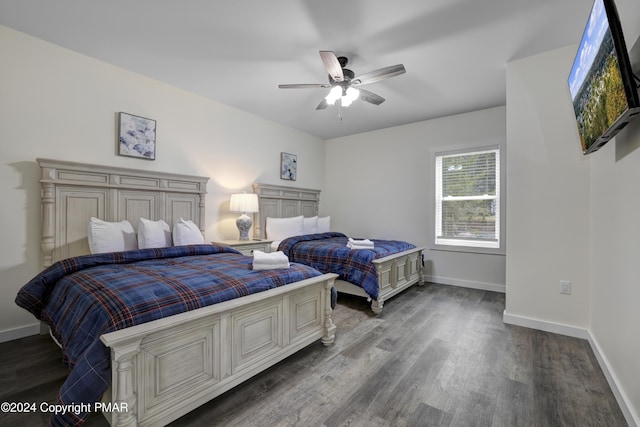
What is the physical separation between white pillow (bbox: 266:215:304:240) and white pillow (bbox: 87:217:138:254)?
1.92 meters

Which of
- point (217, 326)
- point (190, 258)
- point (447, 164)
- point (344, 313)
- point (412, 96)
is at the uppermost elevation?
point (412, 96)

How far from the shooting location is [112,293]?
1502 millimetres

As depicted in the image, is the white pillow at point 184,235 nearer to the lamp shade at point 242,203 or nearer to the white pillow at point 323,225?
the lamp shade at point 242,203

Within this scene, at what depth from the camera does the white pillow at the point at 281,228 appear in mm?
4426

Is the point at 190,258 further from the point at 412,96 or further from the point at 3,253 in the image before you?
the point at 412,96

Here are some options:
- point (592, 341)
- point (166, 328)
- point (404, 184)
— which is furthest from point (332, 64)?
point (592, 341)

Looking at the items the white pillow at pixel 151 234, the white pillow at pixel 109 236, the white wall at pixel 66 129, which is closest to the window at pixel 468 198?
the white wall at pixel 66 129

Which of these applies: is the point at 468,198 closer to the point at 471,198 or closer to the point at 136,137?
the point at 471,198

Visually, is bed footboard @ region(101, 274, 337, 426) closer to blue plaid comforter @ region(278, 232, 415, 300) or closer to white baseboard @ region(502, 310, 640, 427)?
blue plaid comforter @ region(278, 232, 415, 300)

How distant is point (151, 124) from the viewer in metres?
3.29

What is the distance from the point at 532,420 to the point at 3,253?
4046 mm

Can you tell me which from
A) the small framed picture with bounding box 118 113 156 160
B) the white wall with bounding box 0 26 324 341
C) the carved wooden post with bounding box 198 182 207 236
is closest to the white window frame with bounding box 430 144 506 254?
the white wall with bounding box 0 26 324 341

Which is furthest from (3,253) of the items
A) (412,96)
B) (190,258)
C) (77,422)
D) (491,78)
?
(491,78)

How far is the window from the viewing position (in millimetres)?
4090
